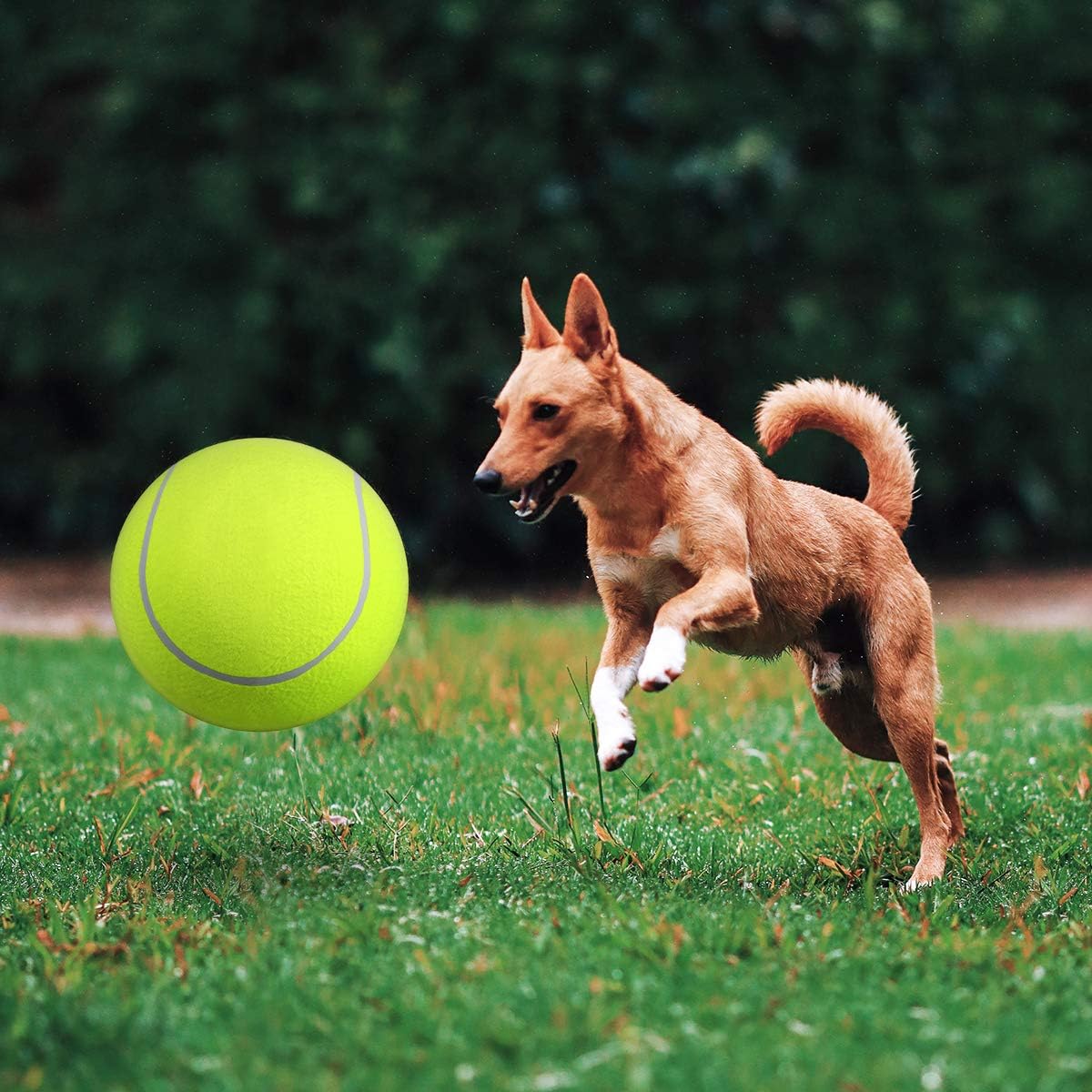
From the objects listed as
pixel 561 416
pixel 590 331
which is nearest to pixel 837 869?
pixel 561 416

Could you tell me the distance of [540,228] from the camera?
9586 mm

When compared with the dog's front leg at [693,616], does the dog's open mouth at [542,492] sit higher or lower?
higher

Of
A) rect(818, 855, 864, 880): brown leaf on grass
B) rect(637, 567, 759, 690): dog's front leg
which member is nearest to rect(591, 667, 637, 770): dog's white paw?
rect(637, 567, 759, 690): dog's front leg

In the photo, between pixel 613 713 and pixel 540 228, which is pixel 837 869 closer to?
pixel 613 713

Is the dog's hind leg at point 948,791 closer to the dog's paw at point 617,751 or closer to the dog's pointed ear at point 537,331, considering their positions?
the dog's paw at point 617,751

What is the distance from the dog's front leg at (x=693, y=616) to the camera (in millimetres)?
3209

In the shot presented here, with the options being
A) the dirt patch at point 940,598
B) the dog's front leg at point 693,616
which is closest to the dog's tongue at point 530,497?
the dog's front leg at point 693,616

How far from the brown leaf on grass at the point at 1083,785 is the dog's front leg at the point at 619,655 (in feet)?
6.21

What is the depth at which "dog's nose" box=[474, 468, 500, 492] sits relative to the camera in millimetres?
3355

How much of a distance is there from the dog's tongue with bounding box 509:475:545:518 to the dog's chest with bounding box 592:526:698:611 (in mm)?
273

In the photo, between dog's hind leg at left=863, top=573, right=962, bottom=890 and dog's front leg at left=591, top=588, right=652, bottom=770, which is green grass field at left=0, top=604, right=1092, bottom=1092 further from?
dog's front leg at left=591, top=588, right=652, bottom=770

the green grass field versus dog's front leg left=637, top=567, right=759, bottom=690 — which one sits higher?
dog's front leg left=637, top=567, right=759, bottom=690

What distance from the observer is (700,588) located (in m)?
3.46

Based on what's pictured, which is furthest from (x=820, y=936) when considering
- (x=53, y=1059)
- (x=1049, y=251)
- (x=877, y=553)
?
(x=1049, y=251)
